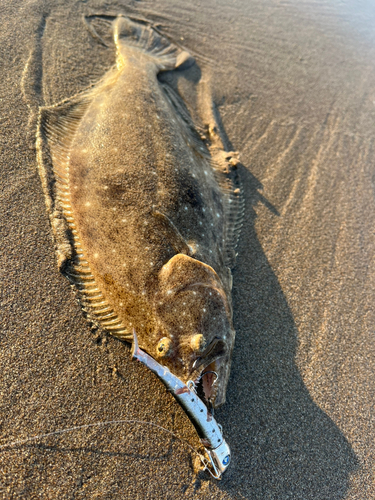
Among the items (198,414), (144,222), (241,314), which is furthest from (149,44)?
(198,414)

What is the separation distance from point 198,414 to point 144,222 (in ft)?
5.31

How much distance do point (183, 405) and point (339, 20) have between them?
29.3 feet

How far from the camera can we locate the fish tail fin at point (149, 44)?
4.68 metres

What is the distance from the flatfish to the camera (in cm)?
254

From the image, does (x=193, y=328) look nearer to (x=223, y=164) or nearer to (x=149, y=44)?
(x=223, y=164)

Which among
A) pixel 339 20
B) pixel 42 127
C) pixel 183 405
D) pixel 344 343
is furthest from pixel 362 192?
pixel 339 20

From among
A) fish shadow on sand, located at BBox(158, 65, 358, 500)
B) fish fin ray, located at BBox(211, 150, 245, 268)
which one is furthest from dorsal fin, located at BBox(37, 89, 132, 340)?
fish fin ray, located at BBox(211, 150, 245, 268)

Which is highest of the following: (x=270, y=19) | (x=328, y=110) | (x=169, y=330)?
(x=270, y=19)

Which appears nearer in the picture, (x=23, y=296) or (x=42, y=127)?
(x=23, y=296)

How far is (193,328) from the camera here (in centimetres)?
249

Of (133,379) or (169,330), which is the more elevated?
(169,330)

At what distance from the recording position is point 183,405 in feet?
7.13

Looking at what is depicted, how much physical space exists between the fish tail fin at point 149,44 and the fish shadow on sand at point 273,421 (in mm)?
3666

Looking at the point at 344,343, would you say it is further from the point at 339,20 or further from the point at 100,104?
the point at 339,20
